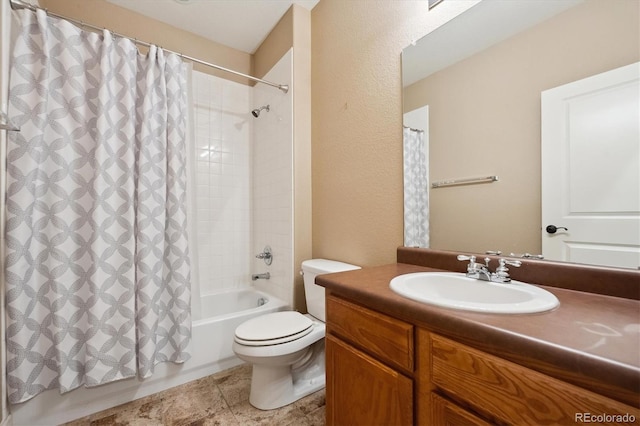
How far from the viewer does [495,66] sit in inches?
41.0

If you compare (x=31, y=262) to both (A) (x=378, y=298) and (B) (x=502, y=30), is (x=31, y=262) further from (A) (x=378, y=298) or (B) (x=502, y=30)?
(B) (x=502, y=30)

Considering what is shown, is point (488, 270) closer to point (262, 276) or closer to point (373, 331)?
point (373, 331)

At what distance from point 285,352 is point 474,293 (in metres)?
0.91

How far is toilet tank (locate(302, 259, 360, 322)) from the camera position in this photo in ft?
5.26

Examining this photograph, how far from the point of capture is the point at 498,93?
103 cm

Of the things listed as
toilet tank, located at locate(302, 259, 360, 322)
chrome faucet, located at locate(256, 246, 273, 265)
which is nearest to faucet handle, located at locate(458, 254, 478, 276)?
toilet tank, located at locate(302, 259, 360, 322)

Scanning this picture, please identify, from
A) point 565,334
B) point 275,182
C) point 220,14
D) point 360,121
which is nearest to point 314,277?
point 275,182

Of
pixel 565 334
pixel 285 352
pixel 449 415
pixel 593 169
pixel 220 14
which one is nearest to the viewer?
pixel 565 334

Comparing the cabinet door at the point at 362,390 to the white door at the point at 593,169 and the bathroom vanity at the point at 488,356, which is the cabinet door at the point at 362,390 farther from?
the white door at the point at 593,169

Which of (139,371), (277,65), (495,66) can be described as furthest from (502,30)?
(139,371)

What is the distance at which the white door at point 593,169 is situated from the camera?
741 mm

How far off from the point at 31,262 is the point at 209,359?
107cm

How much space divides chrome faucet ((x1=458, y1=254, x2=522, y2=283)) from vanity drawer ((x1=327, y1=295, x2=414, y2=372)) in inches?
→ 15.6

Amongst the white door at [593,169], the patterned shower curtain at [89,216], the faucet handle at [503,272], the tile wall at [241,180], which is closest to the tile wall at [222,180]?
the tile wall at [241,180]
